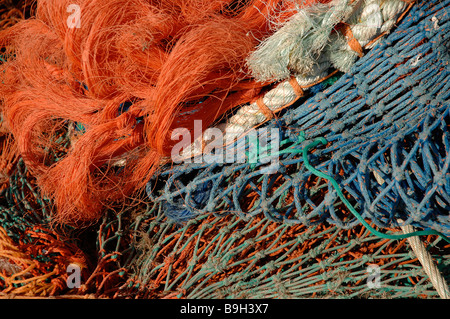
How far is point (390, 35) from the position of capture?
1257 mm

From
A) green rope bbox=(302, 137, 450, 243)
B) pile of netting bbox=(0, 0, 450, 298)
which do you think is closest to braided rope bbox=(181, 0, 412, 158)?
pile of netting bbox=(0, 0, 450, 298)

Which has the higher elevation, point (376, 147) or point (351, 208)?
point (376, 147)

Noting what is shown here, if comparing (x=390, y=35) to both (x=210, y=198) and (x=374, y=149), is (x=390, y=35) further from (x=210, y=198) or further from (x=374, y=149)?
(x=210, y=198)

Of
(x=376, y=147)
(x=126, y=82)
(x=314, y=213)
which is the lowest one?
(x=314, y=213)

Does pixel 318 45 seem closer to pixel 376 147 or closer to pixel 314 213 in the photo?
Answer: pixel 376 147

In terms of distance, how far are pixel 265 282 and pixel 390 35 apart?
849 millimetres

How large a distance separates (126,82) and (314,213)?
27.3 inches

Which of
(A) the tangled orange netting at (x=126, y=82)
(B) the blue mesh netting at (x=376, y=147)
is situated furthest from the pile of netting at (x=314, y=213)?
(A) the tangled orange netting at (x=126, y=82)

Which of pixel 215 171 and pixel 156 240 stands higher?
pixel 215 171

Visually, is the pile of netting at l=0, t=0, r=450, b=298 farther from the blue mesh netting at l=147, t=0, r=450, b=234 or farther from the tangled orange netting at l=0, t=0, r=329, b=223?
the tangled orange netting at l=0, t=0, r=329, b=223

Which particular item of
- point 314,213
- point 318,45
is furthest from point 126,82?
point 314,213

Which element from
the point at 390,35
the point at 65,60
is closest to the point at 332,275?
the point at 390,35

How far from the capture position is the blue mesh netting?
1.16m

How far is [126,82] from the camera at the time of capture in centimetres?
134
